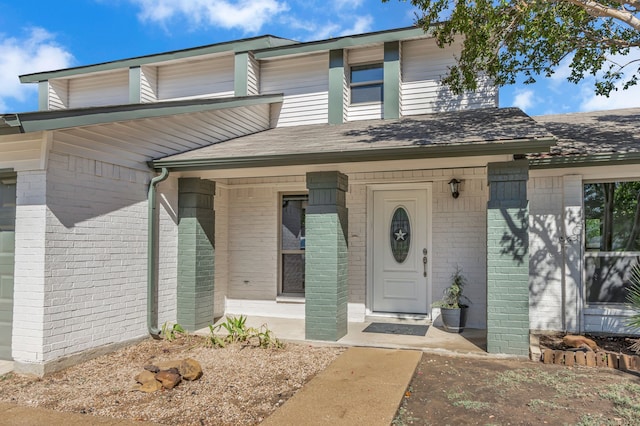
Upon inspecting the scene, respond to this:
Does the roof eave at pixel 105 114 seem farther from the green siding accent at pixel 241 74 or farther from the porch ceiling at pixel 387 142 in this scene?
the green siding accent at pixel 241 74

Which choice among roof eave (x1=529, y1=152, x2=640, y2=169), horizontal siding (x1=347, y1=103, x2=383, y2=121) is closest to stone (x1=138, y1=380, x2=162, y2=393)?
roof eave (x1=529, y1=152, x2=640, y2=169)

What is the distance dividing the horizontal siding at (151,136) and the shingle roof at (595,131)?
5077 millimetres

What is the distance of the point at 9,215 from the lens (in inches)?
224

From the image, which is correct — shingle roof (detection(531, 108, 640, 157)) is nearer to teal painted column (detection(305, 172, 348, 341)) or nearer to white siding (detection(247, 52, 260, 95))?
teal painted column (detection(305, 172, 348, 341))

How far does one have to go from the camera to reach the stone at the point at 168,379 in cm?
487

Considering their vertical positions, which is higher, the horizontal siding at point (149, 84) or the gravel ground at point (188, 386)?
the horizontal siding at point (149, 84)

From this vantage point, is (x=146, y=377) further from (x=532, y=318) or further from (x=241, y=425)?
(x=532, y=318)

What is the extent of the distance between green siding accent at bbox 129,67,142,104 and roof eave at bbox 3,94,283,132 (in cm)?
386

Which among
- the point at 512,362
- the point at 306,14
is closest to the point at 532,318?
the point at 512,362

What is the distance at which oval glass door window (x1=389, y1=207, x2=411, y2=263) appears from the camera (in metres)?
8.13

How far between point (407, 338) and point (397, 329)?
0.61m

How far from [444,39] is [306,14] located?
10.9 meters

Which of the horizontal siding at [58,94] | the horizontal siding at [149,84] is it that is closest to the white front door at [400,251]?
the horizontal siding at [149,84]

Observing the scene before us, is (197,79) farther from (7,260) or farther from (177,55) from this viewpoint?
(7,260)
